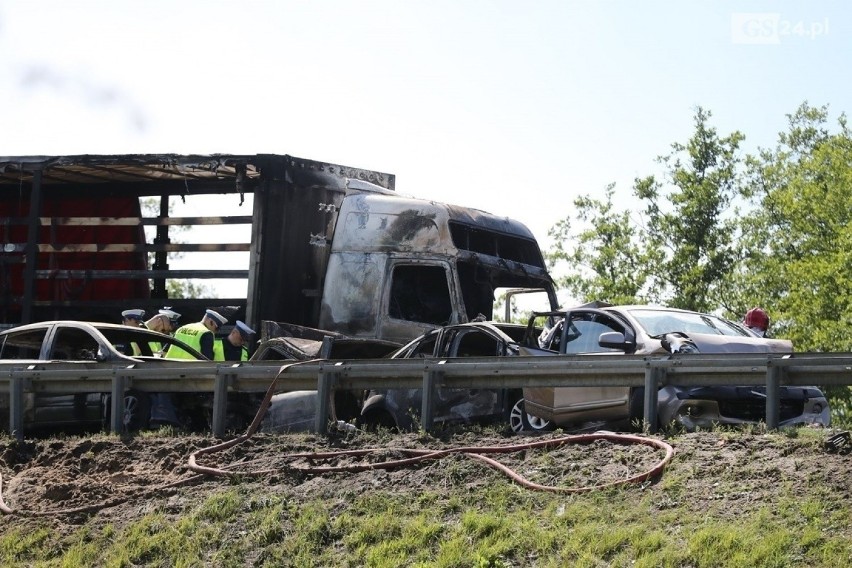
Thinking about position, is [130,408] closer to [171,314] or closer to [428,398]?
[171,314]

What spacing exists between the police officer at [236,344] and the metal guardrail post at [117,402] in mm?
3031

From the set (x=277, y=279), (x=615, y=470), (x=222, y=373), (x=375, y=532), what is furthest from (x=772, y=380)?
(x=277, y=279)

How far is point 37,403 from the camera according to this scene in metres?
13.5

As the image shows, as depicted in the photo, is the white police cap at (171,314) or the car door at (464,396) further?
the white police cap at (171,314)

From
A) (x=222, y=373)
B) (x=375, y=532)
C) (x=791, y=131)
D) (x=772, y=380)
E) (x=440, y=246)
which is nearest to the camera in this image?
(x=375, y=532)

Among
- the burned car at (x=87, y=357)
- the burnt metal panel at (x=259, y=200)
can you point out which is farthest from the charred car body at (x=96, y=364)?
the burnt metal panel at (x=259, y=200)

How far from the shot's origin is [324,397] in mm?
11594

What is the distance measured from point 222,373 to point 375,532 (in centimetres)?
383

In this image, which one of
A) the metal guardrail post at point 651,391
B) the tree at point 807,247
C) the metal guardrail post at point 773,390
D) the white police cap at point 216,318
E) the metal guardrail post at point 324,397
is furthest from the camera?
the tree at point 807,247

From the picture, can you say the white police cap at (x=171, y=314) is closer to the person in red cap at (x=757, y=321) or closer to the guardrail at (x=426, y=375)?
the guardrail at (x=426, y=375)

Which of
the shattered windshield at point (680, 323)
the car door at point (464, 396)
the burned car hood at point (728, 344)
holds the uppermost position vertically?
the shattered windshield at point (680, 323)

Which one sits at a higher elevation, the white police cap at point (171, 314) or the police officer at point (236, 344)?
the white police cap at point (171, 314)

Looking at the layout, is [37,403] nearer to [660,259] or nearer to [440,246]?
[440,246]

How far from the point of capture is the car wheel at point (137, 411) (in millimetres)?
13172
